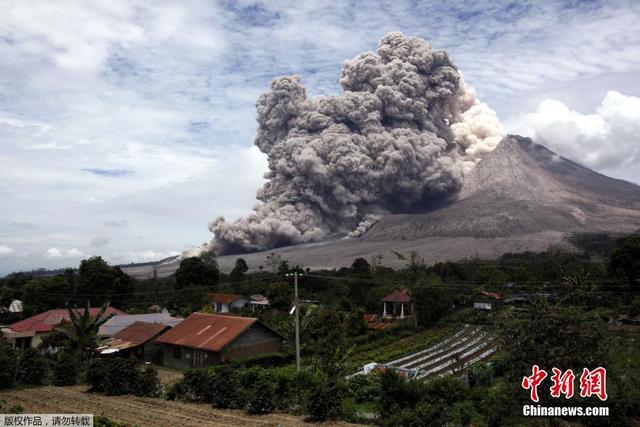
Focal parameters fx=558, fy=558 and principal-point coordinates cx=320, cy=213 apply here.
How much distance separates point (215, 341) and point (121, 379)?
895cm

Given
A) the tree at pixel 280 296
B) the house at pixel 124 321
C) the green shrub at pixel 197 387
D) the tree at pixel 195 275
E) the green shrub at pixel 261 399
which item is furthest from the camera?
the tree at pixel 195 275

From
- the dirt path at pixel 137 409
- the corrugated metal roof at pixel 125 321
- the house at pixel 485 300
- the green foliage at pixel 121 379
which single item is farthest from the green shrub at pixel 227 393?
the house at pixel 485 300

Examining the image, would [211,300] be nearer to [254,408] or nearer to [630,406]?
[254,408]

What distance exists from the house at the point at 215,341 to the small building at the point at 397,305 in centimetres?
2473

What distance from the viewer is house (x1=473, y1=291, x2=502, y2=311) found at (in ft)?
181

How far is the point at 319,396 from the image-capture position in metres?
19.7

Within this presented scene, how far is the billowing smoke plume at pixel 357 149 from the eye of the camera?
12138 cm

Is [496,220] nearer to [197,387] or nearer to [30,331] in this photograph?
[30,331]

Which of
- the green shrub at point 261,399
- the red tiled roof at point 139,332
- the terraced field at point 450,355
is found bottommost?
the terraced field at point 450,355

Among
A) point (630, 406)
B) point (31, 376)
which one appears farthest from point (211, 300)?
point (630, 406)

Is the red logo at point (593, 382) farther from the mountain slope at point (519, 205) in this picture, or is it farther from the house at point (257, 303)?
the mountain slope at point (519, 205)

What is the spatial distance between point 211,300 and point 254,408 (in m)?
39.7

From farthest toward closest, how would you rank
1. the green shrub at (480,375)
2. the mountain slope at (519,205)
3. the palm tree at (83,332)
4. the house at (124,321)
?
the mountain slope at (519,205) < the house at (124,321) < the palm tree at (83,332) < the green shrub at (480,375)

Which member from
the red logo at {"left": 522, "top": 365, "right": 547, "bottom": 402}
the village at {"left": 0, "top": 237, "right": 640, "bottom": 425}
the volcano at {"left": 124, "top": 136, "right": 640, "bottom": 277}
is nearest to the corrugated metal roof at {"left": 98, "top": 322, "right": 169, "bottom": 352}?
the village at {"left": 0, "top": 237, "right": 640, "bottom": 425}
